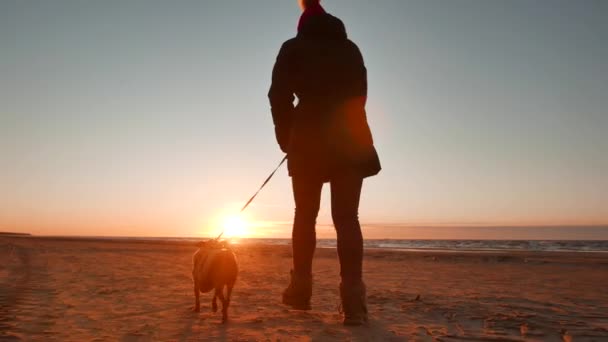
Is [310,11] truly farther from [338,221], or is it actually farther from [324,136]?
[338,221]

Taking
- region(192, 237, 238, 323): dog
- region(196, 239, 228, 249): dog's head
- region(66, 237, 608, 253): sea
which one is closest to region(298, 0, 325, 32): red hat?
region(192, 237, 238, 323): dog

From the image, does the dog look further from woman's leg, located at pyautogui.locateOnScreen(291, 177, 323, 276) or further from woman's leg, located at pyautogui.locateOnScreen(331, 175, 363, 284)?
woman's leg, located at pyautogui.locateOnScreen(331, 175, 363, 284)

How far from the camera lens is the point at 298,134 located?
13.2 ft

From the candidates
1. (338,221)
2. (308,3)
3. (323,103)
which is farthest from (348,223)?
(308,3)

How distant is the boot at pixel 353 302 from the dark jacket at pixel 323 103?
98 cm

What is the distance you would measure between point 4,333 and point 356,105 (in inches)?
135

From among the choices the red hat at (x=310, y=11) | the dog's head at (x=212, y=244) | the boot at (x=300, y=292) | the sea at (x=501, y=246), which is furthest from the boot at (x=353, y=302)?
the sea at (x=501, y=246)

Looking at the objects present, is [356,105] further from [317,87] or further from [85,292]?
[85,292]

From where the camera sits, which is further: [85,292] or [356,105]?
[85,292]

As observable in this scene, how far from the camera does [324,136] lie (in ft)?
12.8

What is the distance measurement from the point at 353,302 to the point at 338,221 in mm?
701

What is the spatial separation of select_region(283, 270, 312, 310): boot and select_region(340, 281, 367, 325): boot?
432 mm

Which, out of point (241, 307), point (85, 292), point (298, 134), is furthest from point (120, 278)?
point (298, 134)

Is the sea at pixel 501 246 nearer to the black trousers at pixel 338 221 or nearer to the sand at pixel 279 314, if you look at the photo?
the sand at pixel 279 314
